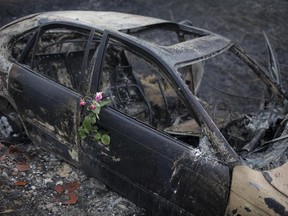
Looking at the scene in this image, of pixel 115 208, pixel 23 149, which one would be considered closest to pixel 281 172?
pixel 115 208

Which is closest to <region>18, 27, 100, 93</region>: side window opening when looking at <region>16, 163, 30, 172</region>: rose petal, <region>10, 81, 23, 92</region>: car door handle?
<region>10, 81, 23, 92</region>: car door handle

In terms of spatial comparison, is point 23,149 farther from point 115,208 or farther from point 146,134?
point 146,134

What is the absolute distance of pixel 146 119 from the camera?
4.86 m

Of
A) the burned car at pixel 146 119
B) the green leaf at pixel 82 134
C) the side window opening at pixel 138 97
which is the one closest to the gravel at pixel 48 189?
the burned car at pixel 146 119

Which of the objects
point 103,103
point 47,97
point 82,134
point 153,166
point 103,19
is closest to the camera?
point 153,166

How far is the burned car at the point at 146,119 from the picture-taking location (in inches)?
126

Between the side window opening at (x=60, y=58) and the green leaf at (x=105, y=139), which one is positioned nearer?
the green leaf at (x=105, y=139)

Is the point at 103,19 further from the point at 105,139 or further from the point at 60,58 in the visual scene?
the point at 105,139

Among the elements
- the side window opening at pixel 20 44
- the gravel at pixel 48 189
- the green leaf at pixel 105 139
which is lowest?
the gravel at pixel 48 189

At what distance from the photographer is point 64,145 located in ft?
13.4

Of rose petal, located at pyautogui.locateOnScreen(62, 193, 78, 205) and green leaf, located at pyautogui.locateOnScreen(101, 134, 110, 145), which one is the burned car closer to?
green leaf, located at pyautogui.locateOnScreen(101, 134, 110, 145)

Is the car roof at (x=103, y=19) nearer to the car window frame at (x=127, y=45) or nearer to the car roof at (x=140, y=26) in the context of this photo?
the car roof at (x=140, y=26)

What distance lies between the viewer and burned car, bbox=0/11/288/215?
3.20 m

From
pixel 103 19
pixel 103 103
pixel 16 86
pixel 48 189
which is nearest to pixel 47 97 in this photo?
pixel 16 86
